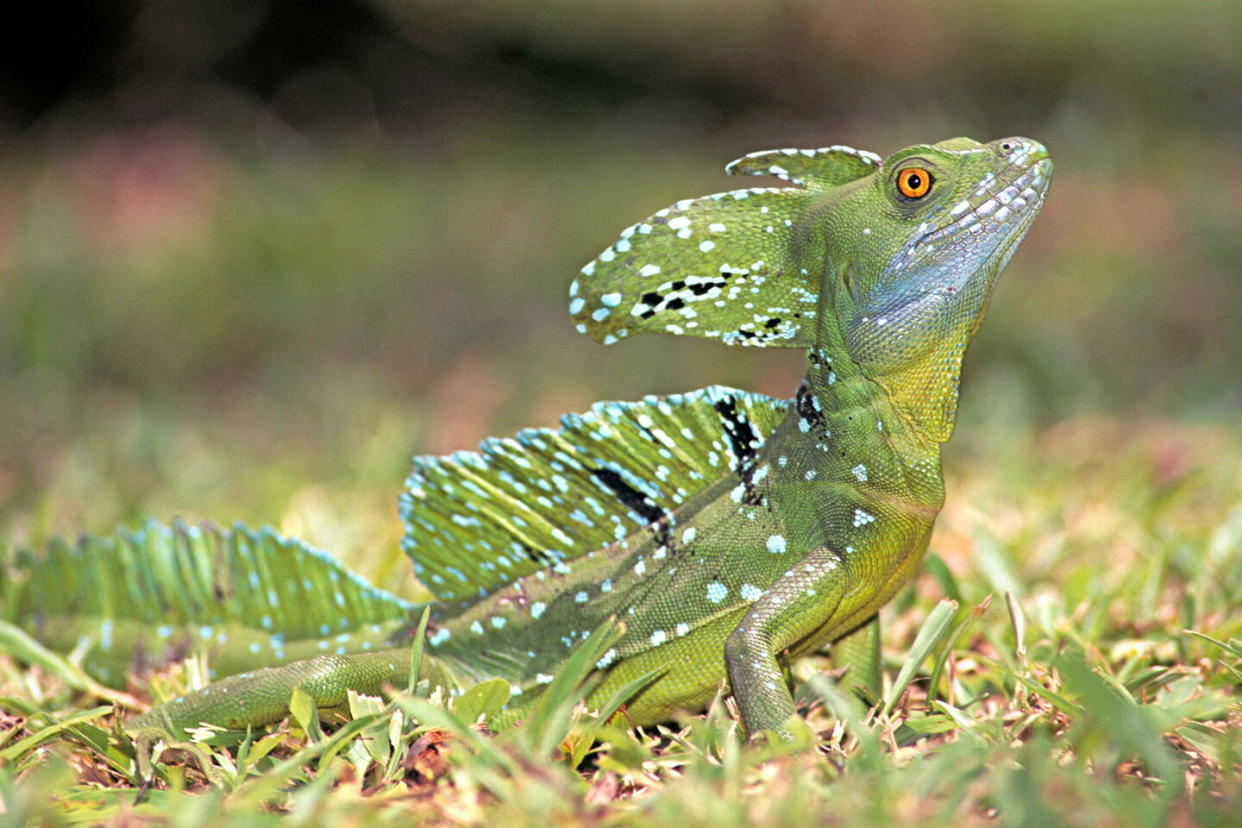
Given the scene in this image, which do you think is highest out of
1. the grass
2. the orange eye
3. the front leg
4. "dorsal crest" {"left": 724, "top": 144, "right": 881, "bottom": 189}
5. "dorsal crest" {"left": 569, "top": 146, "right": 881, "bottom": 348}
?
"dorsal crest" {"left": 724, "top": 144, "right": 881, "bottom": 189}

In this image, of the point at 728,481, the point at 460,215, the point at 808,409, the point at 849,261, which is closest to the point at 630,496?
the point at 728,481

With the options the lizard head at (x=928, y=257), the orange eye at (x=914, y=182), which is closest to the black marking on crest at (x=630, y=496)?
the lizard head at (x=928, y=257)

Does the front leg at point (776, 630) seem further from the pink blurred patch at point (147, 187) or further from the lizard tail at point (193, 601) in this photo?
the pink blurred patch at point (147, 187)

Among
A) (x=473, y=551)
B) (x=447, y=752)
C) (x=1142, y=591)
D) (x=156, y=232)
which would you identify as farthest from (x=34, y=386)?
(x=1142, y=591)

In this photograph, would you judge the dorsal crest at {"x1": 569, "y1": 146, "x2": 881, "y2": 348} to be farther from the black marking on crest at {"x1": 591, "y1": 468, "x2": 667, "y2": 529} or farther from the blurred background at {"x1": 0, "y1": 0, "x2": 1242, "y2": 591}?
the blurred background at {"x1": 0, "y1": 0, "x2": 1242, "y2": 591}

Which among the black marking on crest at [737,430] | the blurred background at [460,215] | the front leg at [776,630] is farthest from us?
the blurred background at [460,215]

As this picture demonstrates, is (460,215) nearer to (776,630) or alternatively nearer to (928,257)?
(928,257)

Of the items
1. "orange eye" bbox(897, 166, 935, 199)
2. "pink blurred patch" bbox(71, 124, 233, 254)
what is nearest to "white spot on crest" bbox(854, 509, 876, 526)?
"orange eye" bbox(897, 166, 935, 199)
